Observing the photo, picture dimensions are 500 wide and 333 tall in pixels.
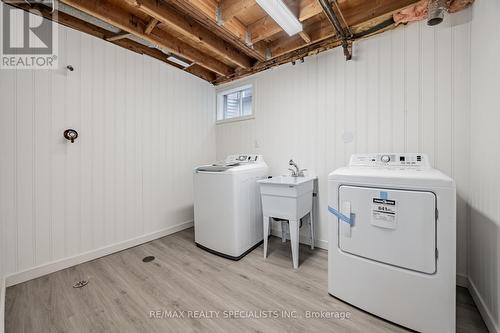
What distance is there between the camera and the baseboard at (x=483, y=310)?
1182 millimetres

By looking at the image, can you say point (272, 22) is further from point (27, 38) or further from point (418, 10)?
point (27, 38)

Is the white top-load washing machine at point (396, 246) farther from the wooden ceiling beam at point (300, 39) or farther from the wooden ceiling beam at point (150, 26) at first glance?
the wooden ceiling beam at point (150, 26)

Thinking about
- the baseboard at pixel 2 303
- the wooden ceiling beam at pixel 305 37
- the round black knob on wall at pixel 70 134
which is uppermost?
the wooden ceiling beam at pixel 305 37

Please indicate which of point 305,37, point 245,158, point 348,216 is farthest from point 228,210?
point 305,37

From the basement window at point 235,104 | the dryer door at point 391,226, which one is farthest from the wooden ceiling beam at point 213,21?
the dryer door at point 391,226

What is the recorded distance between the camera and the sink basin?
194 centimetres

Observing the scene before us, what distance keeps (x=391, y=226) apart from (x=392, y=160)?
2.54ft

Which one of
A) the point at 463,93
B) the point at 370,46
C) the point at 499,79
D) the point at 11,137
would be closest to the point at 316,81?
the point at 370,46

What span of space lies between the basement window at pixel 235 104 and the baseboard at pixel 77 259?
211 centimetres

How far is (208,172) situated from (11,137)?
1810 mm

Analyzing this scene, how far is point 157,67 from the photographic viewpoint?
279 centimetres

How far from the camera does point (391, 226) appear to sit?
50.6 inches

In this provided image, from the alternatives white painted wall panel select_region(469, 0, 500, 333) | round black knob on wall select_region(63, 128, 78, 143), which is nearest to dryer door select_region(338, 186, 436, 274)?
white painted wall panel select_region(469, 0, 500, 333)

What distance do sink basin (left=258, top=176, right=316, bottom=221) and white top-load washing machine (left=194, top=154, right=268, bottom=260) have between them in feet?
0.85
